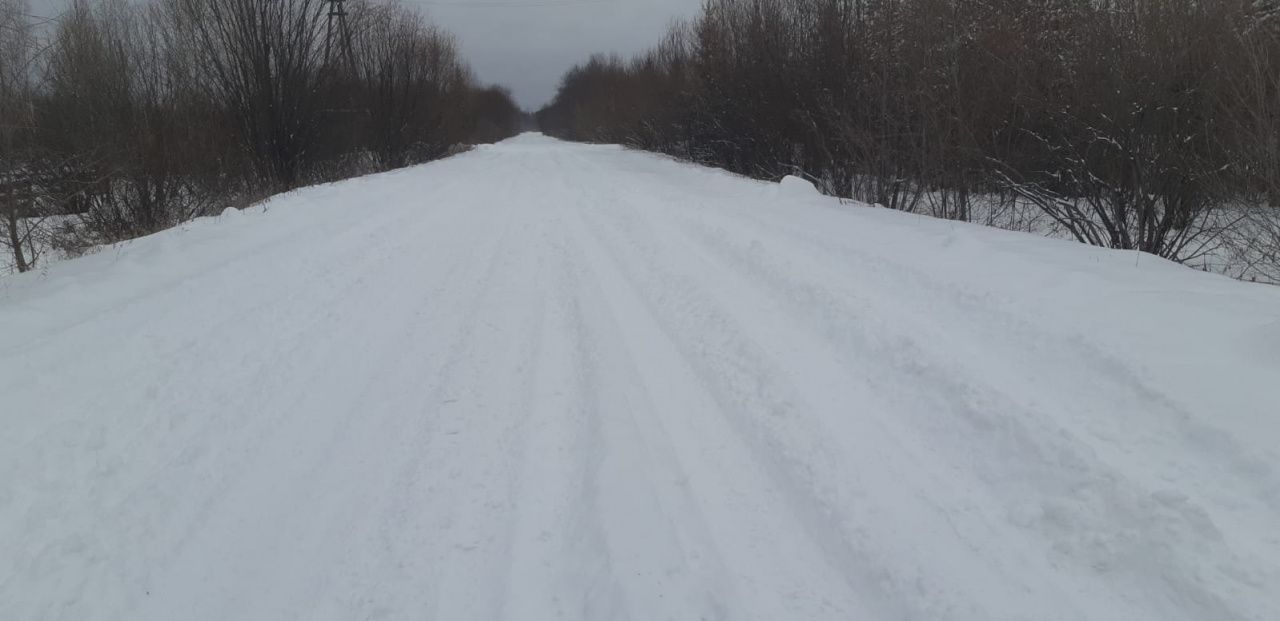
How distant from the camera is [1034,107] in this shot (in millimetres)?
9414

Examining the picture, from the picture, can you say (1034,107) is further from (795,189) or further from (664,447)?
(664,447)

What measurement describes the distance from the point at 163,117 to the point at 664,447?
16471mm

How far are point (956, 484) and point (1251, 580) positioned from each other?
1.04 meters

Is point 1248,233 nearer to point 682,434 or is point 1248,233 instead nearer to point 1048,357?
point 1048,357

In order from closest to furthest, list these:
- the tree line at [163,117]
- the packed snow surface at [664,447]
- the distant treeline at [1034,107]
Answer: the packed snow surface at [664,447], the distant treeline at [1034,107], the tree line at [163,117]

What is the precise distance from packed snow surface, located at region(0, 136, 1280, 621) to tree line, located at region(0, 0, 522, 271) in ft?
17.8

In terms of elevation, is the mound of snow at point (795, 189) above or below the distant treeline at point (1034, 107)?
below

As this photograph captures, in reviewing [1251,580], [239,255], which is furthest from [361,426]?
[239,255]

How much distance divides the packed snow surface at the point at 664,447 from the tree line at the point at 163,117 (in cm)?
541

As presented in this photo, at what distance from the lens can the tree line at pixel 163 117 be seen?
9938mm

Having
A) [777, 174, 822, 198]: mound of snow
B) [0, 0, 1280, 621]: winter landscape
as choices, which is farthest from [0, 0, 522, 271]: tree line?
[777, 174, 822, 198]: mound of snow

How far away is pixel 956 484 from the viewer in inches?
123

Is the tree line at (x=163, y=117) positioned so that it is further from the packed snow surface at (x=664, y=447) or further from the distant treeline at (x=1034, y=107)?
the distant treeline at (x=1034, y=107)

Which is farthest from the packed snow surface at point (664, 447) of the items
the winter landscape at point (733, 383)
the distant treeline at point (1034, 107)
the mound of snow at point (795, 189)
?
the mound of snow at point (795, 189)
